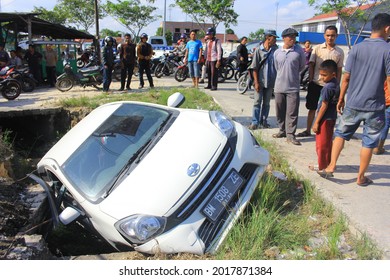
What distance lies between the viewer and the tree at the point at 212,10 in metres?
31.7

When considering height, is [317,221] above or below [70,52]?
below

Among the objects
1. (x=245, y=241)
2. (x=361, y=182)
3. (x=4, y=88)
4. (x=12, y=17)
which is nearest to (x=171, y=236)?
(x=245, y=241)

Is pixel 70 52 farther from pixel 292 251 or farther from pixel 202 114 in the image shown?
pixel 292 251

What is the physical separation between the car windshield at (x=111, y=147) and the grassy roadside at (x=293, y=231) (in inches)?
47.5

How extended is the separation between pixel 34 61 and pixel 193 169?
1217 cm

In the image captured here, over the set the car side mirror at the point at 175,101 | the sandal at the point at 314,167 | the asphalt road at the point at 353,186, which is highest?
the car side mirror at the point at 175,101

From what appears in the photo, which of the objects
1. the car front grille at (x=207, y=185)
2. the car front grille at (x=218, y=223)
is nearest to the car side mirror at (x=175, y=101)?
the car front grille at (x=207, y=185)

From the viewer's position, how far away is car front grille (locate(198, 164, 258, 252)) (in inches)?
111

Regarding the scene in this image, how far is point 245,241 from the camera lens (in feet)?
9.35

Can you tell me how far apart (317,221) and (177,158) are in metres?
1.57

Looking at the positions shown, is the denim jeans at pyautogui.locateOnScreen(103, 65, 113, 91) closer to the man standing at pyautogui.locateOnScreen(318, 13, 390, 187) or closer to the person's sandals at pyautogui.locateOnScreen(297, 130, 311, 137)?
the person's sandals at pyautogui.locateOnScreen(297, 130, 311, 137)

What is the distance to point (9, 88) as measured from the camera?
33.1 feet

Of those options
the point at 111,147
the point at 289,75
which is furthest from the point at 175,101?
the point at 289,75

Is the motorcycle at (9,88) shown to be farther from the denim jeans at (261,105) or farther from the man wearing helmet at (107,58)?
the denim jeans at (261,105)
